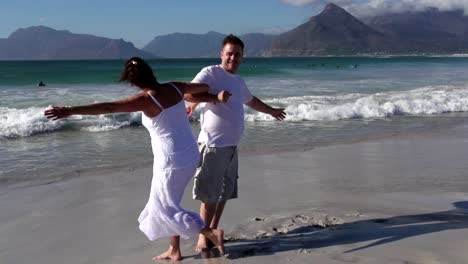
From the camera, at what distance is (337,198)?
6.04 metres

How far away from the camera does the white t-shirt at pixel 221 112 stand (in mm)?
4219

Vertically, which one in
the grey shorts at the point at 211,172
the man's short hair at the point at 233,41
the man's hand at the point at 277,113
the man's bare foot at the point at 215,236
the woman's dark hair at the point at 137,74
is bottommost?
the man's bare foot at the point at 215,236

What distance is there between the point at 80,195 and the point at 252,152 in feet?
11.6

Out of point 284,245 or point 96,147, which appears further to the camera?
point 96,147

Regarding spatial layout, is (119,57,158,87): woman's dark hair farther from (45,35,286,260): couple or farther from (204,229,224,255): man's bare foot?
(204,229,224,255): man's bare foot

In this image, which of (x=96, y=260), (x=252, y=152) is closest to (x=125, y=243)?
(x=96, y=260)

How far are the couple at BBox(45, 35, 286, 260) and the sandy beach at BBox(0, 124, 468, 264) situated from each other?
0.39 metres

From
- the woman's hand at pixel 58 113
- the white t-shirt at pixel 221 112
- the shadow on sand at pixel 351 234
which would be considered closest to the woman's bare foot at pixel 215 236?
the shadow on sand at pixel 351 234

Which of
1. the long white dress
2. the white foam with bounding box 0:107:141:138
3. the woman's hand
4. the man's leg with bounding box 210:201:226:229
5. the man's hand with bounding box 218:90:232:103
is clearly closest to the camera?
the woman's hand

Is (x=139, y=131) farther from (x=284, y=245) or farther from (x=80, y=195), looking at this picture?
(x=284, y=245)

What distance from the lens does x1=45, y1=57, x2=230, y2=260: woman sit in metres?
3.73

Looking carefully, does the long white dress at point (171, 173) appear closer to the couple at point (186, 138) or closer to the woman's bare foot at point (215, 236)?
the couple at point (186, 138)

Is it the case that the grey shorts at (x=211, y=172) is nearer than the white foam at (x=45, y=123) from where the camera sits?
Yes

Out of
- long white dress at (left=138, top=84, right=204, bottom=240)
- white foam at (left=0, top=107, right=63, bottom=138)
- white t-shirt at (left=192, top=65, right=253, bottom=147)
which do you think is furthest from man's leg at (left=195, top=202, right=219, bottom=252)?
white foam at (left=0, top=107, right=63, bottom=138)
